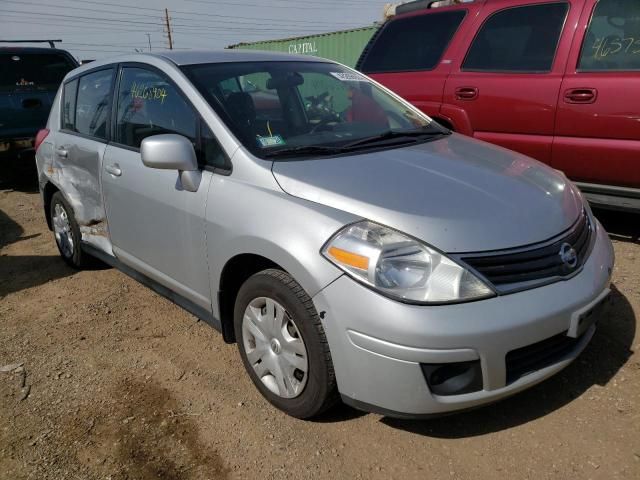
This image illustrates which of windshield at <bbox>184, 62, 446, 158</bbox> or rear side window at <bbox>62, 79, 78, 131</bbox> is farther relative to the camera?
rear side window at <bbox>62, 79, 78, 131</bbox>

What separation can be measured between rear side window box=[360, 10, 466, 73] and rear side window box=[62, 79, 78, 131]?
2.77m

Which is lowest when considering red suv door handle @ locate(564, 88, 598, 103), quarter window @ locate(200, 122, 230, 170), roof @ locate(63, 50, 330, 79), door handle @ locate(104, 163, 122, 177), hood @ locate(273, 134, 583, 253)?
door handle @ locate(104, 163, 122, 177)

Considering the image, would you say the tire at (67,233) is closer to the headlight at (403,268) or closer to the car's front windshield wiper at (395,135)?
the car's front windshield wiper at (395,135)

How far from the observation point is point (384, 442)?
2.32 metres

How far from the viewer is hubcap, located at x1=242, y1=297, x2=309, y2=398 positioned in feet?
7.63

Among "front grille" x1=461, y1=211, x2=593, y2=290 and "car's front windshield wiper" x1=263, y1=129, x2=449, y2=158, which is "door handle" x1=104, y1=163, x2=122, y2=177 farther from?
"front grille" x1=461, y1=211, x2=593, y2=290

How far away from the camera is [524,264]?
2.08 metres

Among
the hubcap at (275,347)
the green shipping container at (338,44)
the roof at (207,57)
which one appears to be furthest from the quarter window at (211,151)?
the green shipping container at (338,44)

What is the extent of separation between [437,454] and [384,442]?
0.23 m

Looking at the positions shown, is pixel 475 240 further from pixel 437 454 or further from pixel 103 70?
pixel 103 70

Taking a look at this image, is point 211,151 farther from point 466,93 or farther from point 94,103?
point 466,93

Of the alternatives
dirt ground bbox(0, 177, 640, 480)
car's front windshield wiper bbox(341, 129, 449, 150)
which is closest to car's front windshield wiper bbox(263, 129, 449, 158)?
car's front windshield wiper bbox(341, 129, 449, 150)

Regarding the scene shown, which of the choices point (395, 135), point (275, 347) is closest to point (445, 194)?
point (395, 135)

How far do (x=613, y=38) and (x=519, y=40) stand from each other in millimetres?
718
